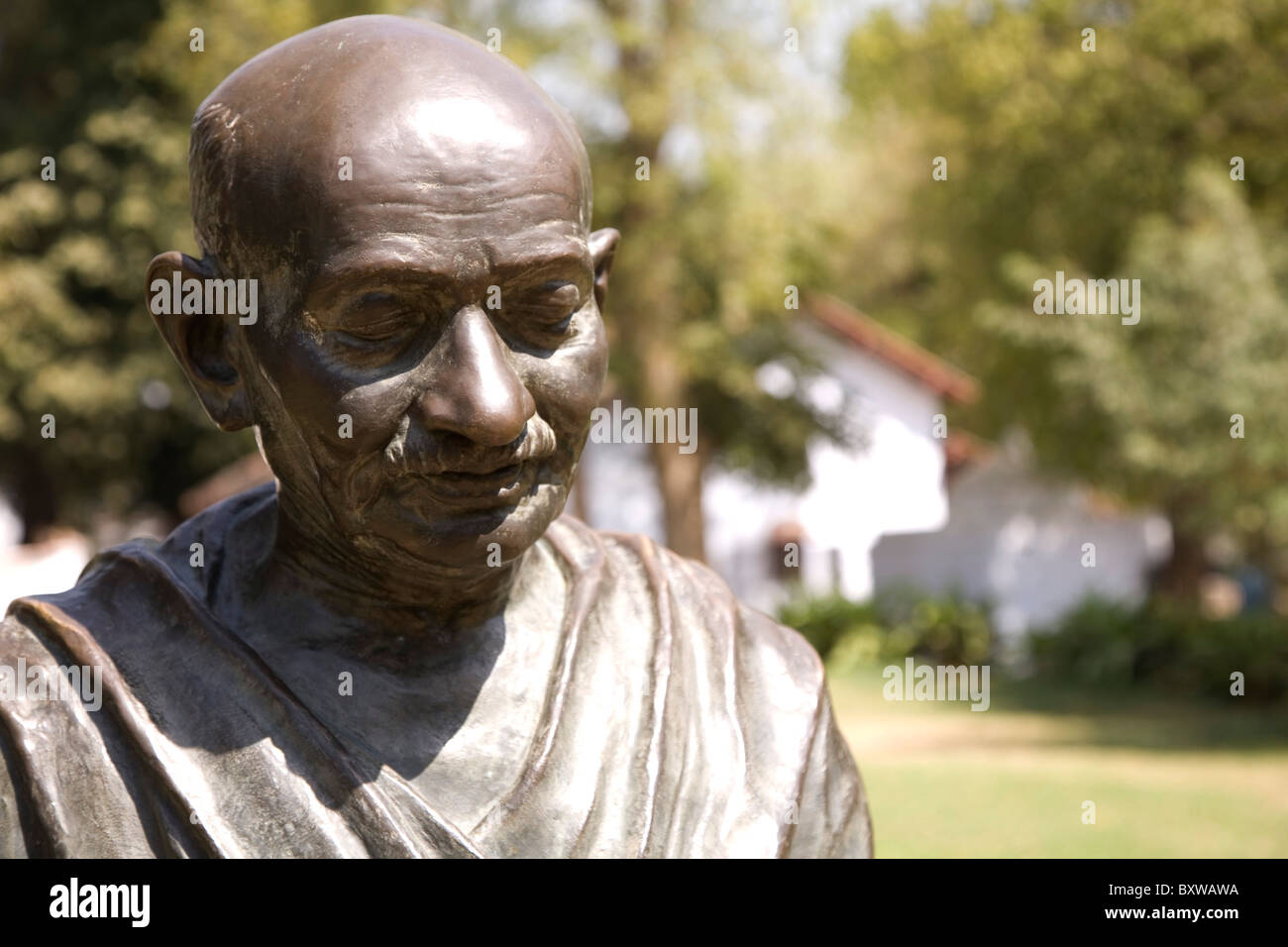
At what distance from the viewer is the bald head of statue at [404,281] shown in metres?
2.12

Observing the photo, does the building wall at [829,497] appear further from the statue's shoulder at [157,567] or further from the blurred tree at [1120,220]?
the statue's shoulder at [157,567]

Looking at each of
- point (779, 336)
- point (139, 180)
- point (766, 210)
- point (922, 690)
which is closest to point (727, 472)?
point (779, 336)

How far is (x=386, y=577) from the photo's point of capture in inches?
93.5

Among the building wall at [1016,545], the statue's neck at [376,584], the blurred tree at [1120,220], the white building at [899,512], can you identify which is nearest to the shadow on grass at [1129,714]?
the blurred tree at [1120,220]

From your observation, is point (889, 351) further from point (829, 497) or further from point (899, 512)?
point (899, 512)

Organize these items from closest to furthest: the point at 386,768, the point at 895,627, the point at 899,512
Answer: the point at 386,768 < the point at 895,627 < the point at 899,512

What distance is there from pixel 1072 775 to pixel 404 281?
38.7ft

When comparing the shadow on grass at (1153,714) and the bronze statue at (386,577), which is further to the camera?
the shadow on grass at (1153,714)

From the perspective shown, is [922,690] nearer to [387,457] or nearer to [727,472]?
[727,472]

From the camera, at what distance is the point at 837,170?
64.3 feet

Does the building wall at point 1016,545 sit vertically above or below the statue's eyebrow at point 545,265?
below

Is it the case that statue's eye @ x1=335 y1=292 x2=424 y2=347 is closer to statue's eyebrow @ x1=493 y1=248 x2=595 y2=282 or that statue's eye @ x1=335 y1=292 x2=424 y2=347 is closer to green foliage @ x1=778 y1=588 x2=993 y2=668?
statue's eyebrow @ x1=493 y1=248 x2=595 y2=282

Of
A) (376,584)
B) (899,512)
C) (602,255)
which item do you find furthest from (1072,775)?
(899,512)

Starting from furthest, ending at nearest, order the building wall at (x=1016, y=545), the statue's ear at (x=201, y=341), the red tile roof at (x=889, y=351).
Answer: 1. the building wall at (x=1016, y=545)
2. the red tile roof at (x=889, y=351)
3. the statue's ear at (x=201, y=341)
